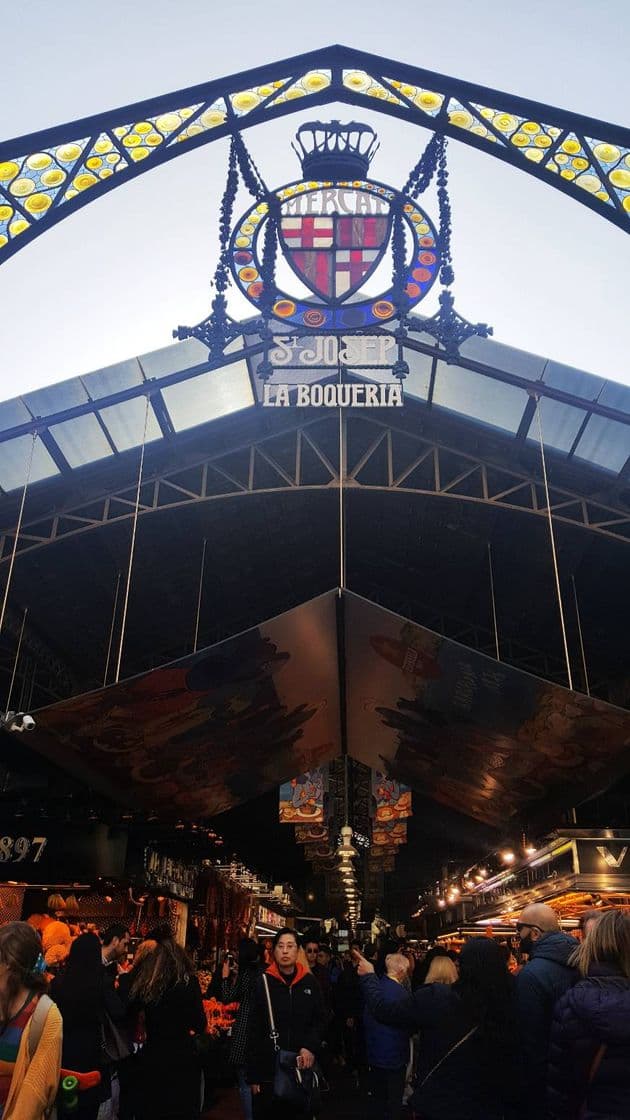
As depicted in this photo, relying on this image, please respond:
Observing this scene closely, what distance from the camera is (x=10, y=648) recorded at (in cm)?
1612

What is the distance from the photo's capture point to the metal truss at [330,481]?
1232cm

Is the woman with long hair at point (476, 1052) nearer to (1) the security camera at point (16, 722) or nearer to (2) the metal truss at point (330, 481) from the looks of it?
(1) the security camera at point (16, 722)

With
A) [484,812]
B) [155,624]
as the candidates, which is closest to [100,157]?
[484,812]

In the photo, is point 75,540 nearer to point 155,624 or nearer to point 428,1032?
point 155,624

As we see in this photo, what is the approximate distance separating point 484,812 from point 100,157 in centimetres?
1117

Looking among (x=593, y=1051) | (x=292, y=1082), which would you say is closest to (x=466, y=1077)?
(x=593, y=1051)

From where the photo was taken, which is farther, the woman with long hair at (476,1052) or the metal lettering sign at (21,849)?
the metal lettering sign at (21,849)

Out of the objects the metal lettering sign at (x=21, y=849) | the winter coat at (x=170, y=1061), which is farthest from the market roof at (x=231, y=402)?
the winter coat at (x=170, y=1061)

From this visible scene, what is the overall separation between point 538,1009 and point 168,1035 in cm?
171

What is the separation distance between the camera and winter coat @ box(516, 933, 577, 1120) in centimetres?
324

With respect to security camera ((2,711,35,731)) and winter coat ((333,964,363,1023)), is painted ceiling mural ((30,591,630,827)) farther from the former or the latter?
winter coat ((333,964,363,1023))

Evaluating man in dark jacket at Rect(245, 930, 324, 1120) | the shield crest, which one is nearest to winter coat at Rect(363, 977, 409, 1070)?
man in dark jacket at Rect(245, 930, 324, 1120)

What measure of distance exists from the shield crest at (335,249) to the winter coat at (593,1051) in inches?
299

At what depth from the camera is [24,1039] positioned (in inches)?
96.0
